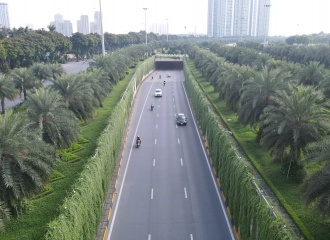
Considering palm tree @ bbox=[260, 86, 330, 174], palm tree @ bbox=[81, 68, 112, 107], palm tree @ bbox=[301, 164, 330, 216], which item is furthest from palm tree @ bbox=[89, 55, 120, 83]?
palm tree @ bbox=[301, 164, 330, 216]

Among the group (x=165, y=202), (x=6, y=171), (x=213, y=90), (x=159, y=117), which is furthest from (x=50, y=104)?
(x=213, y=90)

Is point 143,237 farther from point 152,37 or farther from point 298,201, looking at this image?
point 152,37

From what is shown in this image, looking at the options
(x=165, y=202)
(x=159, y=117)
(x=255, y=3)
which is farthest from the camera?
(x=255, y=3)

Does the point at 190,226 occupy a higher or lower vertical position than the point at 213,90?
lower

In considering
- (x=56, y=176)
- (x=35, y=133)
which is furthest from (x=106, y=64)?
(x=35, y=133)

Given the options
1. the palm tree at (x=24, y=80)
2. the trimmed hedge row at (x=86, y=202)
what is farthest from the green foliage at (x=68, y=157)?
the palm tree at (x=24, y=80)
